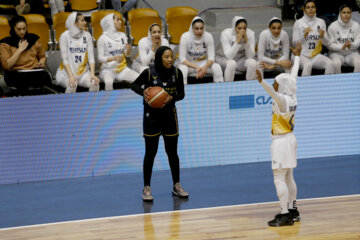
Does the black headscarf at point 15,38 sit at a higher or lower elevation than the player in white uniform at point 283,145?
higher

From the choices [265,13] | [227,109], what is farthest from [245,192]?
[265,13]

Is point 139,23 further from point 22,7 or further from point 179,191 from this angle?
point 179,191

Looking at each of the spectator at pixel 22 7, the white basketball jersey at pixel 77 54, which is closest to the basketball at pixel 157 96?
the white basketball jersey at pixel 77 54

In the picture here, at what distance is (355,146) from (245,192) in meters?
2.74

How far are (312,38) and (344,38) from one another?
60cm

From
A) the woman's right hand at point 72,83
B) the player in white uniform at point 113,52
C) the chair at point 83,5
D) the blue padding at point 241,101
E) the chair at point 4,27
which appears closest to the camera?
the blue padding at point 241,101

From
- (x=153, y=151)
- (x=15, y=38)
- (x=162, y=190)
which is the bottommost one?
(x=162, y=190)

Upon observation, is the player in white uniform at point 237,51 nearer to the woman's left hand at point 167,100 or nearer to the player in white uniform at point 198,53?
the player in white uniform at point 198,53

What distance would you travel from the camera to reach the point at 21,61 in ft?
32.3

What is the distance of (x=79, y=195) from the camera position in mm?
8250

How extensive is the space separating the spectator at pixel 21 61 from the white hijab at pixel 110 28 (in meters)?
1.10

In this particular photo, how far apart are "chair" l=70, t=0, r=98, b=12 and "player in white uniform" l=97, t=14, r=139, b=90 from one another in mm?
1867

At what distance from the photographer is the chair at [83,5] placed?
12156 mm

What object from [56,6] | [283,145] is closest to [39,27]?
[56,6]
